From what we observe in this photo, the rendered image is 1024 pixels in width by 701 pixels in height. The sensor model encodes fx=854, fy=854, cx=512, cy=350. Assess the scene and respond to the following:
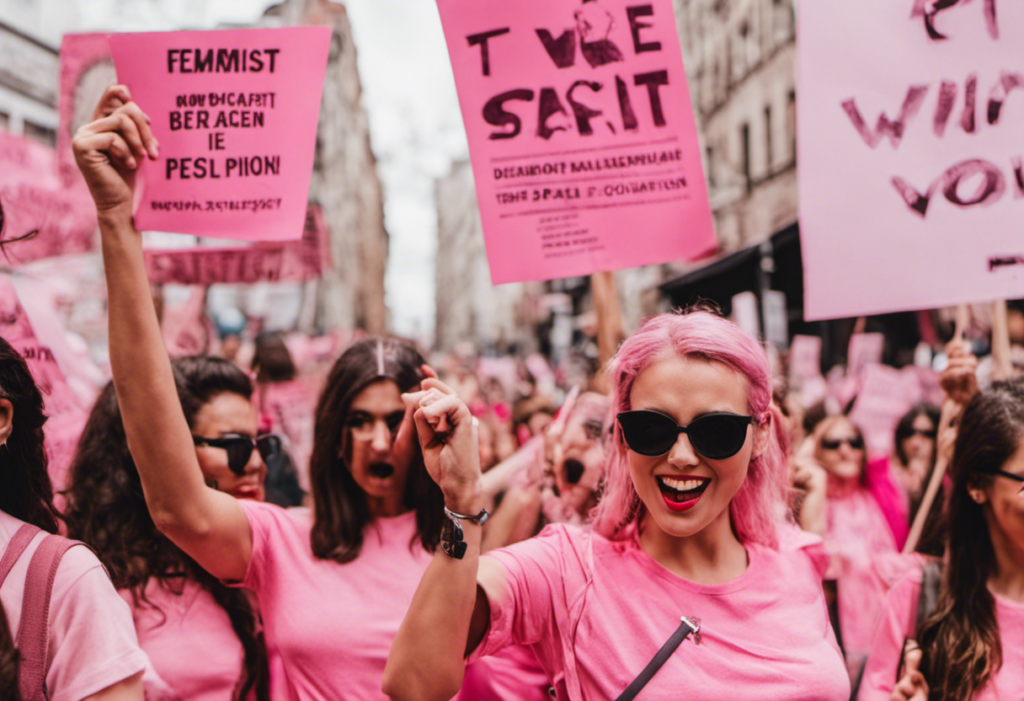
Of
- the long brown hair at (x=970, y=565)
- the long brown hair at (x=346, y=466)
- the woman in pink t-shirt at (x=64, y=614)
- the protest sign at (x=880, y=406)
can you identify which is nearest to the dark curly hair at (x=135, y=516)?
the long brown hair at (x=346, y=466)

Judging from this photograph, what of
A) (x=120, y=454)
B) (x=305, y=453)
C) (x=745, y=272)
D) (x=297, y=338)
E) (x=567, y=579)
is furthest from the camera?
(x=745, y=272)

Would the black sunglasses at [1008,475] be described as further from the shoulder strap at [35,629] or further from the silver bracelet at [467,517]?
the shoulder strap at [35,629]

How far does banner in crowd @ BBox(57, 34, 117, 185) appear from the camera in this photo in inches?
103

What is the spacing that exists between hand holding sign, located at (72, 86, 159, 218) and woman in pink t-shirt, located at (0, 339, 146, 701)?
14.8 inches

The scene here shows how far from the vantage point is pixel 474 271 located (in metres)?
70.0

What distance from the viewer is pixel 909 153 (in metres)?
2.61

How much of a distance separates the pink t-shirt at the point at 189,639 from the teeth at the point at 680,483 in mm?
Result: 1278

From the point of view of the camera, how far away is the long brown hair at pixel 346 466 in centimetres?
234

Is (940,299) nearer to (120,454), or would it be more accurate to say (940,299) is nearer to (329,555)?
(329,555)

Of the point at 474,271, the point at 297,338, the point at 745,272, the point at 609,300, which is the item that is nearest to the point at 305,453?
the point at 609,300

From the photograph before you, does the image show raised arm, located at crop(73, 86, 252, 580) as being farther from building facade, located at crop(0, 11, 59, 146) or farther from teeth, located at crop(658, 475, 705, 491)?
building facade, located at crop(0, 11, 59, 146)

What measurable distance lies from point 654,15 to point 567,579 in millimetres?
1660

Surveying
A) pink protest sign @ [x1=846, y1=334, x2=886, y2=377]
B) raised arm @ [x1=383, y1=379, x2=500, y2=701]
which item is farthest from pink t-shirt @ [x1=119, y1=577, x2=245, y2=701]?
pink protest sign @ [x1=846, y1=334, x2=886, y2=377]

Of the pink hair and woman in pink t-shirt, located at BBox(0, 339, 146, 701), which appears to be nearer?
woman in pink t-shirt, located at BBox(0, 339, 146, 701)
